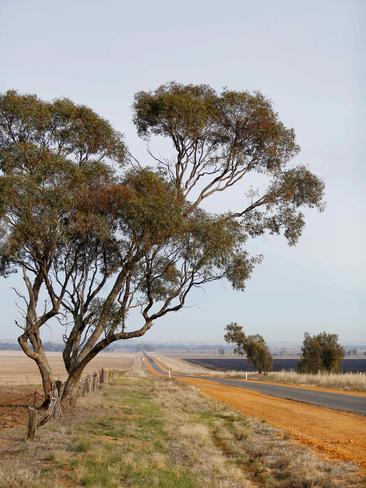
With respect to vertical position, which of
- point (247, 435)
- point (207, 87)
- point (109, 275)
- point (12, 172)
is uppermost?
point (207, 87)

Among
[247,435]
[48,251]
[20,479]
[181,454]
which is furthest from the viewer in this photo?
[48,251]

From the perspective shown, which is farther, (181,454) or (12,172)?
(12,172)

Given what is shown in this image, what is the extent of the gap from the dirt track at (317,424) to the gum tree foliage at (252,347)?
112ft

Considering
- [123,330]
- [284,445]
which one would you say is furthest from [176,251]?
[284,445]

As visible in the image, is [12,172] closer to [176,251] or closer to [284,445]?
[176,251]

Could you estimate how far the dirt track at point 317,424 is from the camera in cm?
1533

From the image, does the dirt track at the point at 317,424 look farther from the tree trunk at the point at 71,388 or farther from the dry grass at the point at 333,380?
the dry grass at the point at 333,380

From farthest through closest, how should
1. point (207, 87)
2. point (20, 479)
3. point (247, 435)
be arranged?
point (207, 87) → point (247, 435) → point (20, 479)

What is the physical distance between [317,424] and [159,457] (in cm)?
1041

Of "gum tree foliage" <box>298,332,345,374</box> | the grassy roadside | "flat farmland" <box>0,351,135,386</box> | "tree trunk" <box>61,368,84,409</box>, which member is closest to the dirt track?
the grassy roadside

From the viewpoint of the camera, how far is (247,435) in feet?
57.4

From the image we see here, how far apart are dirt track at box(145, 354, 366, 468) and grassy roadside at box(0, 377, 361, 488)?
899mm

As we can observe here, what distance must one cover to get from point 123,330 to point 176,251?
368 centimetres

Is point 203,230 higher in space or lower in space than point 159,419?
higher
